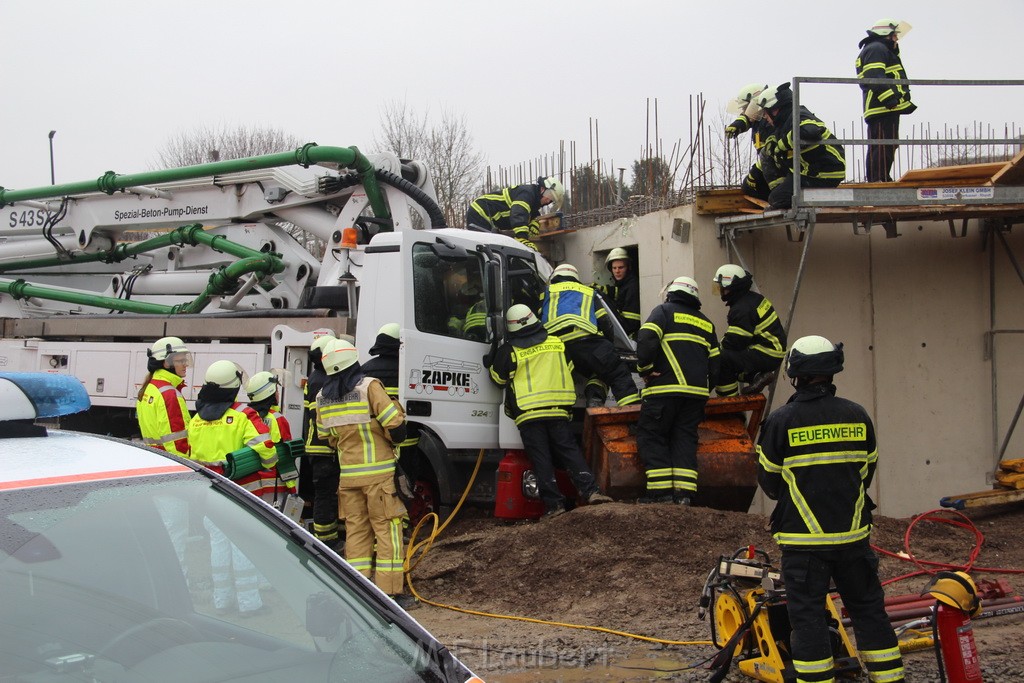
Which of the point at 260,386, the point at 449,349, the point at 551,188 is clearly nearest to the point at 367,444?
the point at 260,386

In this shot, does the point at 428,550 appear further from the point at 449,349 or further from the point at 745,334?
the point at 745,334

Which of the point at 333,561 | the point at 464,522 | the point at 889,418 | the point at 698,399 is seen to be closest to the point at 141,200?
the point at 464,522

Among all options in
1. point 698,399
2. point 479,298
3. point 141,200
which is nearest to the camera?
point 698,399

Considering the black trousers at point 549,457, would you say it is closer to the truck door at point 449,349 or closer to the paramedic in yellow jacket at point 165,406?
the truck door at point 449,349

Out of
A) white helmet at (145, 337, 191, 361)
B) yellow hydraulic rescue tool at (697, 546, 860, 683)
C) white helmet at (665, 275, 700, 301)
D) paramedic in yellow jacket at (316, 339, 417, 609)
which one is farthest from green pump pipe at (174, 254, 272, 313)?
yellow hydraulic rescue tool at (697, 546, 860, 683)

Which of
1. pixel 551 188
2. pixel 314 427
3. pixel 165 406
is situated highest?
pixel 551 188

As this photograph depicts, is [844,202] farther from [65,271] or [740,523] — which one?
[65,271]

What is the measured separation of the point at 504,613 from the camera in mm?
6410

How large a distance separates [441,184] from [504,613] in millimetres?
19444

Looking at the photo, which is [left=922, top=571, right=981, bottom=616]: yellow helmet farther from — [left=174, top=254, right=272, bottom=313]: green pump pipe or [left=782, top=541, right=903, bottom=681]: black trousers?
[left=174, top=254, right=272, bottom=313]: green pump pipe

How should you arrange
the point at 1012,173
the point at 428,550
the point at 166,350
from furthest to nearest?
the point at 1012,173, the point at 166,350, the point at 428,550

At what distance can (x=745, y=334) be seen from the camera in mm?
8234

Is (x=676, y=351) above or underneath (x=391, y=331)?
underneath

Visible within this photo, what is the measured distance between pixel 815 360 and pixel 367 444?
3.02 m
